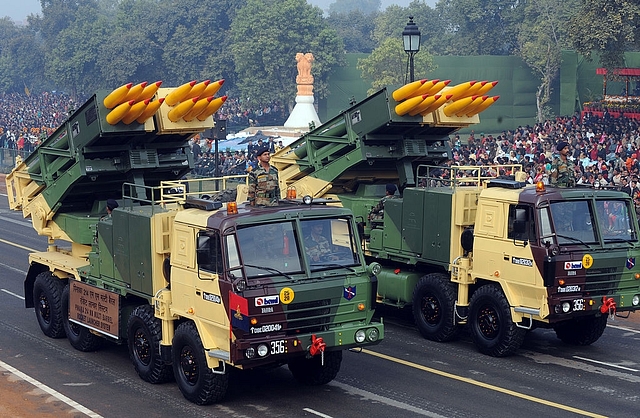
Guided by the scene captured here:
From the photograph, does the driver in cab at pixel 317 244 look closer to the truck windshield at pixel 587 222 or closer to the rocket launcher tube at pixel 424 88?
the truck windshield at pixel 587 222

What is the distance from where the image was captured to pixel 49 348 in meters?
18.0

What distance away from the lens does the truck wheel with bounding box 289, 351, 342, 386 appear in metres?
15.0

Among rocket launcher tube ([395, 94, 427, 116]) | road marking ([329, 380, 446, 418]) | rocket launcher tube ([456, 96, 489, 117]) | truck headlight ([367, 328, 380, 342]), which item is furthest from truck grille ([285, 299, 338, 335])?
rocket launcher tube ([456, 96, 489, 117])

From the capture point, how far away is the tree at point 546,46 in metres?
66.4

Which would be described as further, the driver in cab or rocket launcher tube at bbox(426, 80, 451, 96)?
rocket launcher tube at bbox(426, 80, 451, 96)

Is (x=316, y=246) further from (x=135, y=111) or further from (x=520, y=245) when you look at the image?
(x=135, y=111)

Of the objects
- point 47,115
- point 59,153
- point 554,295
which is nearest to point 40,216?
point 59,153

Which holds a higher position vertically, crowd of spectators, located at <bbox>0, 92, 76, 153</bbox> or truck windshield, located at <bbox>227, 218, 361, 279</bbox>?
crowd of spectators, located at <bbox>0, 92, 76, 153</bbox>

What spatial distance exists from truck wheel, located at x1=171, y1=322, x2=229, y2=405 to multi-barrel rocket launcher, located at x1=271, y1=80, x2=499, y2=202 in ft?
23.2

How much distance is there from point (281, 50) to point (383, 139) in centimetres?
5478

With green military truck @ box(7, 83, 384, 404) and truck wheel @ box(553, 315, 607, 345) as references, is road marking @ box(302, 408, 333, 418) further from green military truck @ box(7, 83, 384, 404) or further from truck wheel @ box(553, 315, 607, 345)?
truck wheel @ box(553, 315, 607, 345)

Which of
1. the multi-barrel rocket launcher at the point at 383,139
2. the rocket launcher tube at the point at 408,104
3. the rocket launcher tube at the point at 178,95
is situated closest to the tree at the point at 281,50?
the multi-barrel rocket launcher at the point at 383,139

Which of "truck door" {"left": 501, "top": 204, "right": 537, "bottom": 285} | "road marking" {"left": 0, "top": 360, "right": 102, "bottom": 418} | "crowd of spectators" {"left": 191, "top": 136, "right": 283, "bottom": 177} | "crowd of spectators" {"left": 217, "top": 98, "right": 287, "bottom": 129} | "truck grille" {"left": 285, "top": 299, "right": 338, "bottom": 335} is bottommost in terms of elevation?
"road marking" {"left": 0, "top": 360, "right": 102, "bottom": 418}

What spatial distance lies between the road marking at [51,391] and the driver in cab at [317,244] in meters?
3.54
